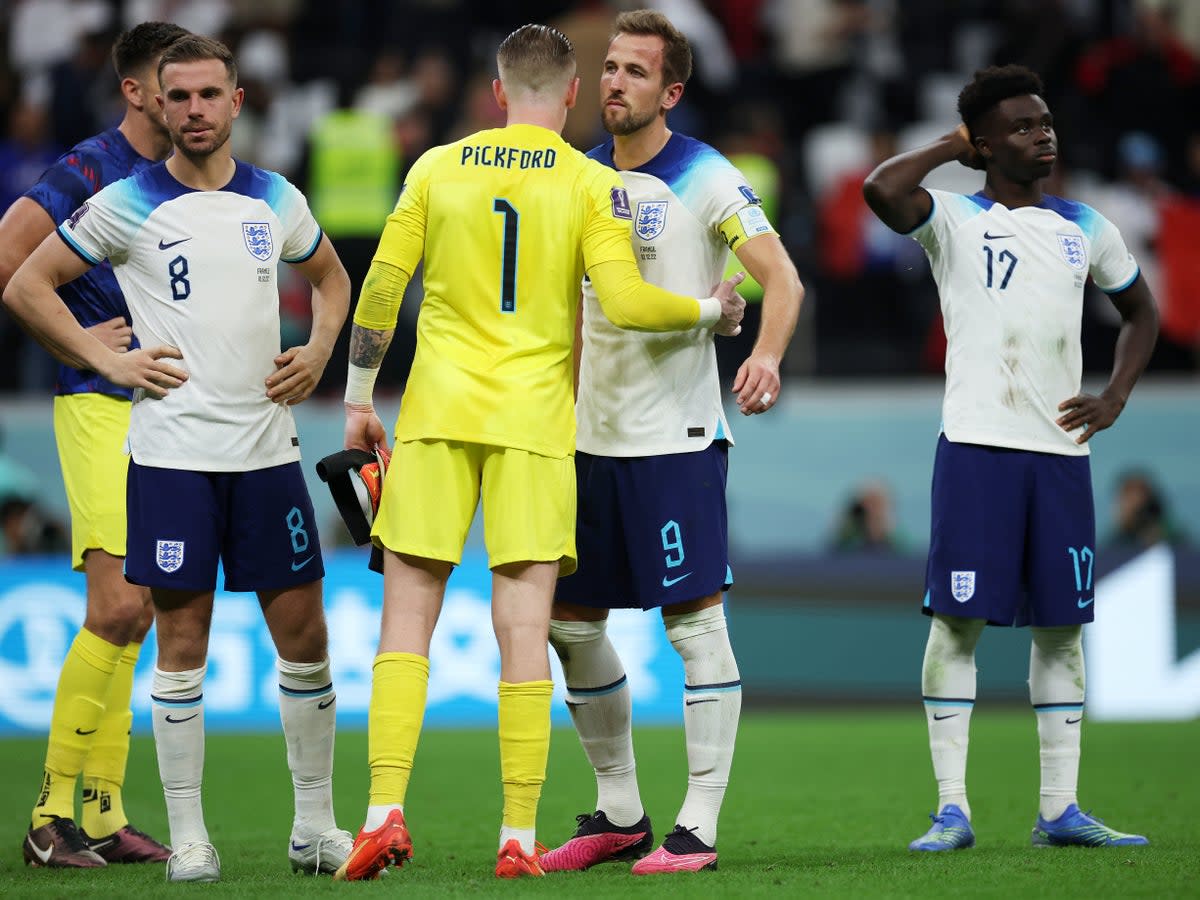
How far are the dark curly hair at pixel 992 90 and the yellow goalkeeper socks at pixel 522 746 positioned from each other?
8.71 ft

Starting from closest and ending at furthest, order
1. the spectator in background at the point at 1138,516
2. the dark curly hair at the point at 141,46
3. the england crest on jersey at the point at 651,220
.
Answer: the england crest on jersey at the point at 651,220, the dark curly hair at the point at 141,46, the spectator in background at the point at 1138,516

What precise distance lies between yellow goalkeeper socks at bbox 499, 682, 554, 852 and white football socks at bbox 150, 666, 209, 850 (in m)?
1.05

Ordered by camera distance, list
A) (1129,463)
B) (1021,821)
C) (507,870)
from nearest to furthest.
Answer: (507,870)
(1021,821)
(1129,463)

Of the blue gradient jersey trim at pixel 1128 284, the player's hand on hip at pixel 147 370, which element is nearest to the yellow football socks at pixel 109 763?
the player's hand on hip at pixel 147 370

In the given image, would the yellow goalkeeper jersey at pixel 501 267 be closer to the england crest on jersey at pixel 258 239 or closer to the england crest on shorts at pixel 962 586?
the england crest on jersey at pixel 258 239

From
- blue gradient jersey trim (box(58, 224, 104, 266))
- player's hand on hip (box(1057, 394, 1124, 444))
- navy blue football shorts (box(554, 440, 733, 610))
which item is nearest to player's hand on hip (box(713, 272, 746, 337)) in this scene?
navy blue football shorts (box(554, 440, 733, 610))

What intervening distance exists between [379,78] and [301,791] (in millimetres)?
10434

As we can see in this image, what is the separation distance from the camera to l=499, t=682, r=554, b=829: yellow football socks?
5.40m

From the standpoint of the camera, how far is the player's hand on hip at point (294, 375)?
5.82m

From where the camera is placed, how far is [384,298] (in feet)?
18.6

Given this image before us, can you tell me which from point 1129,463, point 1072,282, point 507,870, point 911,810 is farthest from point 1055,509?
point 1129,463

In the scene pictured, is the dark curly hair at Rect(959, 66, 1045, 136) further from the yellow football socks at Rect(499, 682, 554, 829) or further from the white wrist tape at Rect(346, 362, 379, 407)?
the yellow football socks at Rect(499, 682, 554, 829)

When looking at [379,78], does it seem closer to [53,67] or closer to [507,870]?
[53,67]

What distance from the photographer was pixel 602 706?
6.16m
